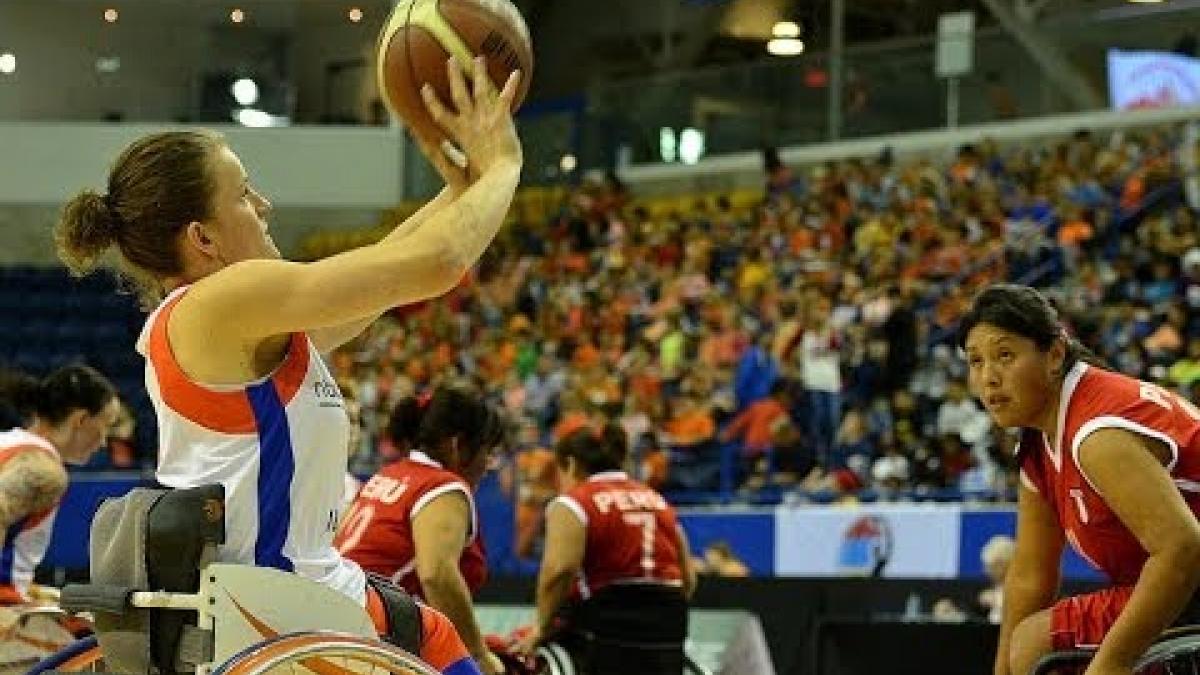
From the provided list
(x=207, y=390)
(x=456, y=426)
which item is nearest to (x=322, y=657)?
(x=207, y=390)

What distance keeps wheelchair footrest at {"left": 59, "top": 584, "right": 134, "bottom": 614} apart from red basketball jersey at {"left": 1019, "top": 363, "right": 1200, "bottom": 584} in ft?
7.32

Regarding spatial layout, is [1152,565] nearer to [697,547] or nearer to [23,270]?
[697,547]

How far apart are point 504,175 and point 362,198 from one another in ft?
64.7

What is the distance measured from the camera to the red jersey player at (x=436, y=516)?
241 inches

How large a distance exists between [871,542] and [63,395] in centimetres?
626

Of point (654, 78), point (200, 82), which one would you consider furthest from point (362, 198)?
point (654, 78)

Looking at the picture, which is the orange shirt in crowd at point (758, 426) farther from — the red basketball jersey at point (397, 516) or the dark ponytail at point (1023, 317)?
the dark ponytail at point (1023, 317)

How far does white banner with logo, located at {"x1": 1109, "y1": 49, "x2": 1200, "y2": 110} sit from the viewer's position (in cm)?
1792

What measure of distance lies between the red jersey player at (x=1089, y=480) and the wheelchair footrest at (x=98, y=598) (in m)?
2.15

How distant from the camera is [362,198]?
23.0m

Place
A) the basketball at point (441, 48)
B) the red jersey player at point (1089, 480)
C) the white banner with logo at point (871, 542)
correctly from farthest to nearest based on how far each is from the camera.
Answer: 1. the white banner with logo at point (871, 542)
2. the red jersey player at point (1089, 480)
3. the basketball at point (441, 48)

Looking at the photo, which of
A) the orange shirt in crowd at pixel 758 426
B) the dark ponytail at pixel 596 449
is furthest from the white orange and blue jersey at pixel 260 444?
the orange shirt in crowd at pixel 758 426

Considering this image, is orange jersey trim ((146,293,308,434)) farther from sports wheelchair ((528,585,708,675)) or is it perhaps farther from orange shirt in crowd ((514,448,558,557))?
orange shirt in crowd ((514,448,558,557))

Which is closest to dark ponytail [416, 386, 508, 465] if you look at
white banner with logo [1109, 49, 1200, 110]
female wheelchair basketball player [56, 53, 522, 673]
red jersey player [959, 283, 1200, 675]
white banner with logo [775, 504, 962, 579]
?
red jersey player [959, 283, 1200, 675]
